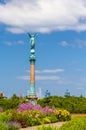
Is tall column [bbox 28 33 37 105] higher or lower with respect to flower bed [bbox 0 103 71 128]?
higher

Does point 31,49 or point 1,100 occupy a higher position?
point 31,49

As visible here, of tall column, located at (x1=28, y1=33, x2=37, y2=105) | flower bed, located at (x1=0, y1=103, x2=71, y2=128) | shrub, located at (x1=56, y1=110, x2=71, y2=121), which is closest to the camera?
flower bed, located at (x1=0, y1=103, x2=71, y2=128)

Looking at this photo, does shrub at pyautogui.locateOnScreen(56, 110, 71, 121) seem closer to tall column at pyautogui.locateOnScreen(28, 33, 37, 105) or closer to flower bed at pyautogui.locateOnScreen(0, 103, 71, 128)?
flower bed at pyautogui.locateOnScreen(0, 103, 71, 128)

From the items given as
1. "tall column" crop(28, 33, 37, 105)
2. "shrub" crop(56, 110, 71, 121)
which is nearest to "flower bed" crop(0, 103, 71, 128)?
"shrub" crop(56, 110, 71, 121)

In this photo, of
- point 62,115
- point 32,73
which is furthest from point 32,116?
point 32,73

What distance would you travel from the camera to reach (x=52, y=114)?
29.3 metres

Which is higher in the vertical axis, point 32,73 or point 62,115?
point 32,73

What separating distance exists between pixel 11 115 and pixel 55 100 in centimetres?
1845

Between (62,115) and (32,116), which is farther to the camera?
(62,115)

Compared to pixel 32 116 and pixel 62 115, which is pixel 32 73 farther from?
pixel 32 116

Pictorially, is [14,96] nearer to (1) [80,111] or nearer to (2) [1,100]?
(2) [1,100]

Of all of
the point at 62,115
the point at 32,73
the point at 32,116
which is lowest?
the point at 32,116

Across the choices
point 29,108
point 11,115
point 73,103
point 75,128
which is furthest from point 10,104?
point 75,128

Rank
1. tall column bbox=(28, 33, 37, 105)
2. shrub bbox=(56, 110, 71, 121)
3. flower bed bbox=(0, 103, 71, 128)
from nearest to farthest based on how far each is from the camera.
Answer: flower bed bbox=(0, 103, 71, 128), shrub bbox=(56, 110, 71, 121), tall column bbox=(28, 33, 37, 105)
